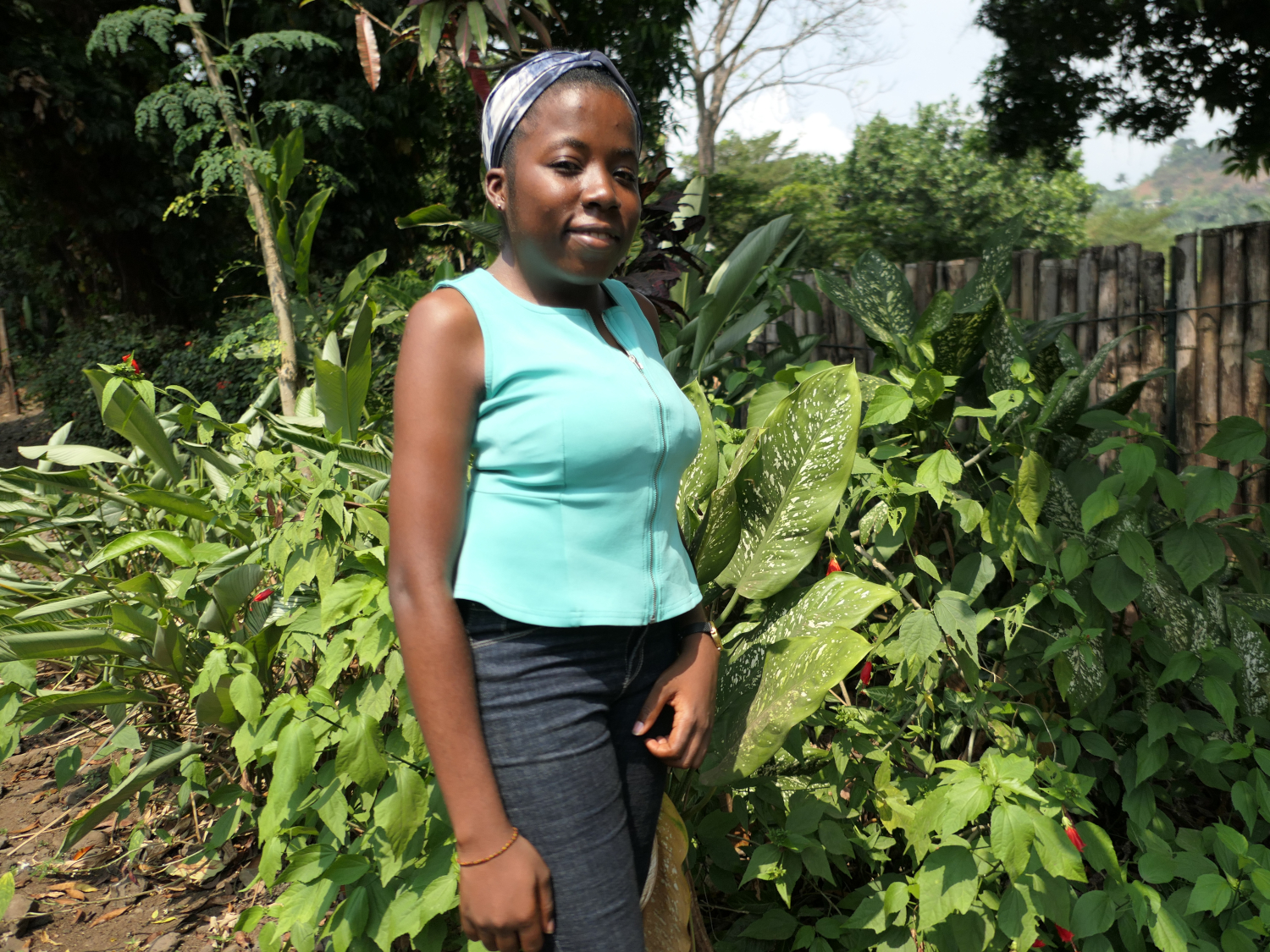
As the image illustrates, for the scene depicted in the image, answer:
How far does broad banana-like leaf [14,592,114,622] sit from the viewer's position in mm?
2316

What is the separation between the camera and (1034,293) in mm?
3080

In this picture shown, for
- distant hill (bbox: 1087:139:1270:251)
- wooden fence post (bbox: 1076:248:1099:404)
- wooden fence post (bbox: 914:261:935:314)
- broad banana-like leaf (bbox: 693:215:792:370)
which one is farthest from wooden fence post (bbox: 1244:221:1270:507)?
distant hill (bbox: 1087:139:1270:251)

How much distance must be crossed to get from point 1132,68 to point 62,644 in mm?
6489

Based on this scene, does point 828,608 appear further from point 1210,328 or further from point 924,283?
point 924,283

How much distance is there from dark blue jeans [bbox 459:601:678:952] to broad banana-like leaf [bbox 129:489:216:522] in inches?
56.5

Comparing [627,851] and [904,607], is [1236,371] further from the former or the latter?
[627,851]

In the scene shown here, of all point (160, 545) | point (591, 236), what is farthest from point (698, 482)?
point (160, 545)

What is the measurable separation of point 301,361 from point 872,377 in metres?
2.50

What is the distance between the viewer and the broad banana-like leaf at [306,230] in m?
3.22

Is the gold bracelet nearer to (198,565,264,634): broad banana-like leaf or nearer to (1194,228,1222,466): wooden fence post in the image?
(198,565,264,634): broad banana-like leaf

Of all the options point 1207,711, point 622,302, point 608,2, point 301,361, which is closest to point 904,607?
point 1207,711

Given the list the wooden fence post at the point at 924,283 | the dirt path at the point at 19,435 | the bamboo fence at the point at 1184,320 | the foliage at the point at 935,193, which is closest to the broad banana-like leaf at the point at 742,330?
the bamboo fence at the point at 1184,320

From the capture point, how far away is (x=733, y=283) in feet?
8.89

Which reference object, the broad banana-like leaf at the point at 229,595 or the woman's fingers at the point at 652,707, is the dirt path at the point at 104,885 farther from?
the woman's fingers at the point at 652,707
